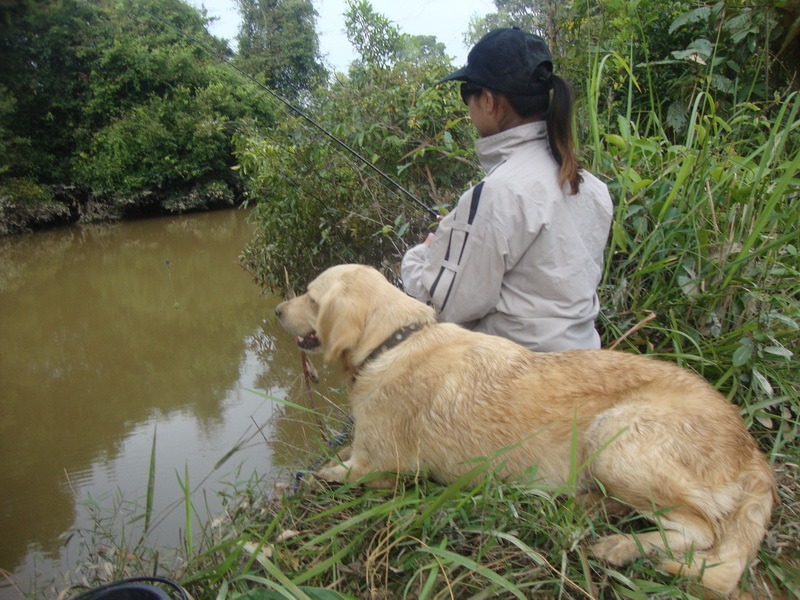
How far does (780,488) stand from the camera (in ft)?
8.33

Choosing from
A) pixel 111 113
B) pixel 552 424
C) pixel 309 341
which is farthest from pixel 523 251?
pixel 111 113

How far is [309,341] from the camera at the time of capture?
305cm

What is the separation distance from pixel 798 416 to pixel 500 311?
1.44 metres

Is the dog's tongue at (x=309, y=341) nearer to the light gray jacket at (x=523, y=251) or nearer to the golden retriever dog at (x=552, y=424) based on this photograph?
the golden retriever dog at (x=552, y=424)

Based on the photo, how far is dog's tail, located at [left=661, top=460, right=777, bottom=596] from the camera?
6.59 ft

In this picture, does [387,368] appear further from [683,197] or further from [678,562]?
[683,197]

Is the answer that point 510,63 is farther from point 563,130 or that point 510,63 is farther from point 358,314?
point 358,314

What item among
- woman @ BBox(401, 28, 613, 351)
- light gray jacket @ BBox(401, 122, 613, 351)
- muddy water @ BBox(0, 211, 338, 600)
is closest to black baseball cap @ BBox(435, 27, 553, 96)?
woman @ BBox(401, 28, 613, 351)

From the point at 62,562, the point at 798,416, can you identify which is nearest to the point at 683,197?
the point at 798,416

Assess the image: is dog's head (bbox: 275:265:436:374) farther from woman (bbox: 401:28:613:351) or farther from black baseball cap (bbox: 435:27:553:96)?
black baseball cap (bbox: 435:27:553:96)

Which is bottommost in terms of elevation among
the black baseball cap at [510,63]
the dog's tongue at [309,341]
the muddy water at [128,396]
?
the muddy water at [128,396]

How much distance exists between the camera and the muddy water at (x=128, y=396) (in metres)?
4.88

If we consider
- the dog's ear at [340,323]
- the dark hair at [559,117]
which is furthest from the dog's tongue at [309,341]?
the dark hair at [559,117]

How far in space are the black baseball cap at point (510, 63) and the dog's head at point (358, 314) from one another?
39.4 inches
